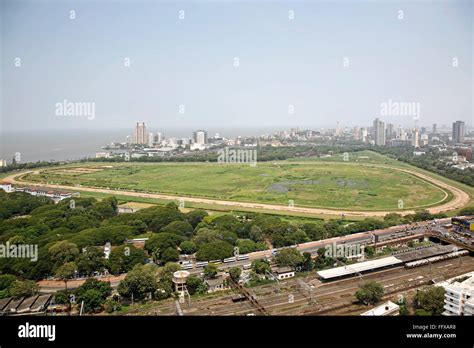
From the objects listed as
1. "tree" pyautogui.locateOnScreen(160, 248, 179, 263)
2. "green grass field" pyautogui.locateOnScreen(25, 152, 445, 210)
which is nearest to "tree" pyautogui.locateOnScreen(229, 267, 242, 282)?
"tree" pyautogui.locateOnScreen(160, 248, 179, 263)

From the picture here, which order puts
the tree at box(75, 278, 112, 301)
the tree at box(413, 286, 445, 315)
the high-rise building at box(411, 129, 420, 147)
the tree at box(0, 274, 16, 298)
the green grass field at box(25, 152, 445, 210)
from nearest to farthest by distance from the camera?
the tree at box(413, 286, 445, 315), the tree at box(75, 278, 112, 301), the tree at box(0, 274, 16, 298), the green grass field at box(25, 152, 445, 210), the high-rise building at box(411, 129, 420, 147)

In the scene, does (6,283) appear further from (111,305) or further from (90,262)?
(111,305)

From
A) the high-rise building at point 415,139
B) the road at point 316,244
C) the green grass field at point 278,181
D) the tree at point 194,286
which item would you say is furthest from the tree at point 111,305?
the high-rise building at point 415,139

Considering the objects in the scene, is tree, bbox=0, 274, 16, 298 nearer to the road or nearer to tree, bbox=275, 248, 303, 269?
the road

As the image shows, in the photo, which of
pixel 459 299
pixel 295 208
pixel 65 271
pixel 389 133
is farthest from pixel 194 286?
pixel 389 133
